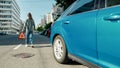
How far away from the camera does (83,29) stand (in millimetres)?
4180

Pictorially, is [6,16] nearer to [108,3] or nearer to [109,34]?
[108,3]

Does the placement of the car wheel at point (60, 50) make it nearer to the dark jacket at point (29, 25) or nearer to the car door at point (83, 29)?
the car door at point (83, 29)

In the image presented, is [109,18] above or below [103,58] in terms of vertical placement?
above

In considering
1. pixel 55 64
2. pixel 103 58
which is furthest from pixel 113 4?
pixel 55 64

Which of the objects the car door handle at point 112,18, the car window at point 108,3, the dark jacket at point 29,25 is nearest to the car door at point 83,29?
the car window at point 108,3

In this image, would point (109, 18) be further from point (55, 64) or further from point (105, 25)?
point (55, 64)

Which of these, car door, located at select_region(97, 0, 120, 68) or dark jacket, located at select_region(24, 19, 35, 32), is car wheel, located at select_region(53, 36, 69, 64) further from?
dark jacket, located at select_region(24, 19, 35, 32)

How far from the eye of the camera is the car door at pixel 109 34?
3.19 meters

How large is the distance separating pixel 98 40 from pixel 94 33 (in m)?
0.17

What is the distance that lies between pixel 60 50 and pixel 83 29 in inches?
64.0

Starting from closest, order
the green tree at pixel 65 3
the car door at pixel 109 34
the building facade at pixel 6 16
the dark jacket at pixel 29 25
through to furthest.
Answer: the car door at pixel 109 34, the dark jacket at pixel 29 25, the green tree at pixel 65 3, the building facade at pixel 6 16

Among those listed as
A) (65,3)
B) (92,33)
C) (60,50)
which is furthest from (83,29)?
(65,3)

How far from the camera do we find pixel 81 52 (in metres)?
4.35

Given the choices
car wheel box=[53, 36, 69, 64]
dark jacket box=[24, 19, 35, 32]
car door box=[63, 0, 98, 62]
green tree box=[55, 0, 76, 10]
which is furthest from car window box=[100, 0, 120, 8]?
green tree box=[55, 0, 76, 10]
